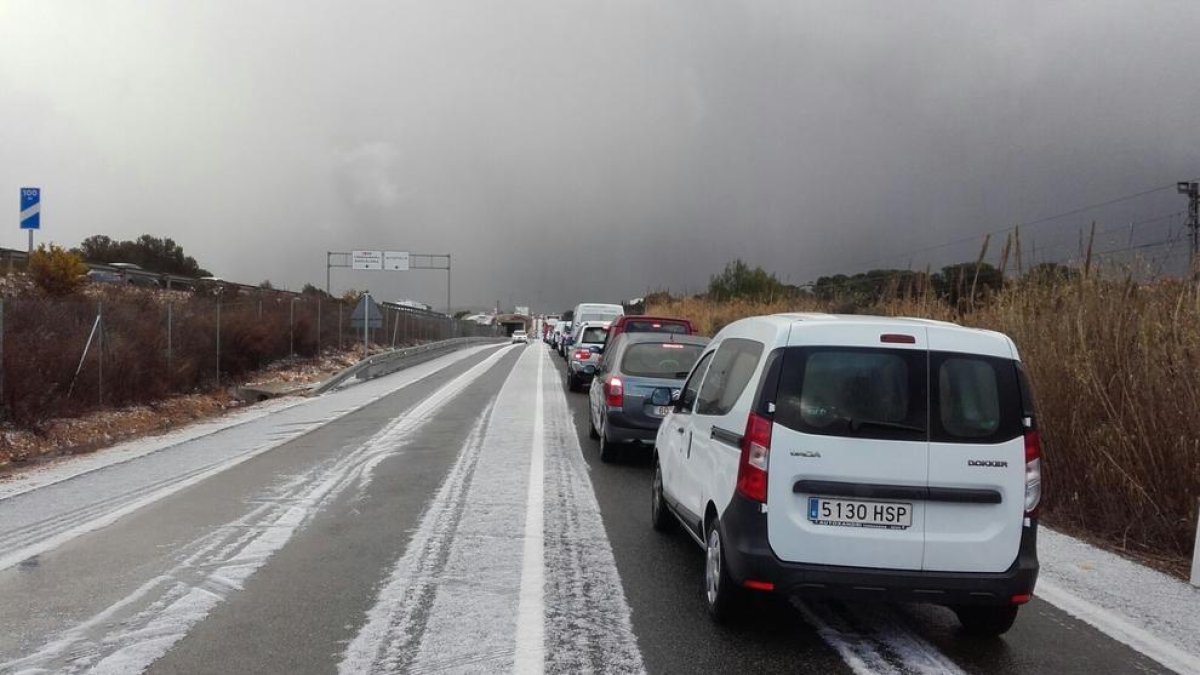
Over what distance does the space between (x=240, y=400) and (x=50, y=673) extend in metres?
19.2

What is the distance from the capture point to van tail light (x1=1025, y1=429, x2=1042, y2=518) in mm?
4828

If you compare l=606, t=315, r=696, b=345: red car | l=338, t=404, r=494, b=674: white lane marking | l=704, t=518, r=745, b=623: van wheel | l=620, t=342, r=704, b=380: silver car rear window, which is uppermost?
l=606, t=315, r=696, b=345: red car

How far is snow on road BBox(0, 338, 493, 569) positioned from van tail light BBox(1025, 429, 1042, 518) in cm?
665

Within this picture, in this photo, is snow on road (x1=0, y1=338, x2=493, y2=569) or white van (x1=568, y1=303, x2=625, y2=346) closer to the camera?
snow on road (x1=0, y1=338, x2=493, y2=569)

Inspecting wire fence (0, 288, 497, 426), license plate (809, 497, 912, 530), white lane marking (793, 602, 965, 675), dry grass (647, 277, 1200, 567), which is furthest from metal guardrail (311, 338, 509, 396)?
license plate (809, 497, 912, 530)

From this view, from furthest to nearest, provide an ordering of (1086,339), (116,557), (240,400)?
(240,400) → (1086,339) → (116,557)

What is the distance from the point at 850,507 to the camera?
475cm

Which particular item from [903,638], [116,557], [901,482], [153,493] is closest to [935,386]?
[901,482]

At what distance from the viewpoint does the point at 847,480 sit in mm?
4730

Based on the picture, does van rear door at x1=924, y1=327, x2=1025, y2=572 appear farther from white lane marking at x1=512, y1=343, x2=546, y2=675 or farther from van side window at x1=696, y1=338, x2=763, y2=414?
white lane marking at x1=512, y1=343, x2=546, y2=675

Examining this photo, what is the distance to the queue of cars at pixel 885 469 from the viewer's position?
4734 millimetres

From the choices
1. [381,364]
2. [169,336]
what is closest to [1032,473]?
[169,336]

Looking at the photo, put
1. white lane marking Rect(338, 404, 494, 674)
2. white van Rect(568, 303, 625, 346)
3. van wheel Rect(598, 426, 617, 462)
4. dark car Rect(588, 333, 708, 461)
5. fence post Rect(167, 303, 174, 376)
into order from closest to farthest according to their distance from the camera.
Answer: white lane marking Rect(338, 404, 494, 674), dark car Rect(588, 333, 708, 461), van wheel Rect(598, 426, 617, 462), fence post Rect(167, 303, 174, 376), white van Rect(568, 303, 625, 346)

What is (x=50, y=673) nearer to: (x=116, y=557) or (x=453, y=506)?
(x=116, y=557)
